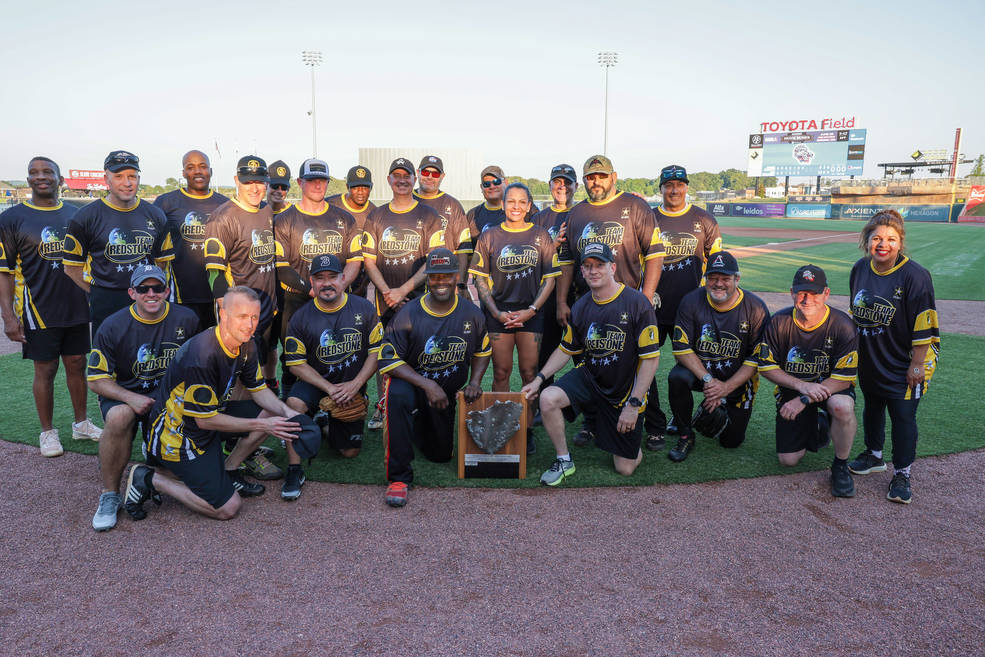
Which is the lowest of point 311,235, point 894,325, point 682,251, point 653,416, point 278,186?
point 653,416

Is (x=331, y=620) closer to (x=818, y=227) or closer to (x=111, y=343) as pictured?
(x=111, y=343)

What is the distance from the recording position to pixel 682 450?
18.3 feet

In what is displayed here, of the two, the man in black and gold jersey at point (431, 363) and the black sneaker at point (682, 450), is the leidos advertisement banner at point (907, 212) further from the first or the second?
the man in black and gold jersey at point (431, 363)

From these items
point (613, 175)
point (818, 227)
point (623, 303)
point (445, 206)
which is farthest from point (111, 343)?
point (818, 227)

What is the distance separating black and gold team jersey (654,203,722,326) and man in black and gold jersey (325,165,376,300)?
9.97 ft

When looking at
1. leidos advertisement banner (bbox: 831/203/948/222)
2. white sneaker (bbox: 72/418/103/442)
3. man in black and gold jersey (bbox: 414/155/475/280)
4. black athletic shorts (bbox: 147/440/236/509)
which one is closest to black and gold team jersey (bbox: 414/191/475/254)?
man in black and gold jersey (bbox: 414/155/475/280)

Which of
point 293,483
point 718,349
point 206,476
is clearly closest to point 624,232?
point 718,349

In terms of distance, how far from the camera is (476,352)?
5.40 m

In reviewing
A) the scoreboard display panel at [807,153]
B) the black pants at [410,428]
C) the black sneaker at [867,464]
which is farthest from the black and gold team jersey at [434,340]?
the scoreboard display panel at [807,153]

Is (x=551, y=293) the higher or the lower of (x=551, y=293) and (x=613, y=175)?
the lower

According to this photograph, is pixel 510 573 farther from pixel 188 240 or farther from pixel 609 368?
pixel 188 240

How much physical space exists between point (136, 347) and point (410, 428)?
2.09 m

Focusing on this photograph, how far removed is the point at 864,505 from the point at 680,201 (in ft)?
10.4

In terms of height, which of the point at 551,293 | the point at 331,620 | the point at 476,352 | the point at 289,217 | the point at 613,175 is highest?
the point at 613,175
